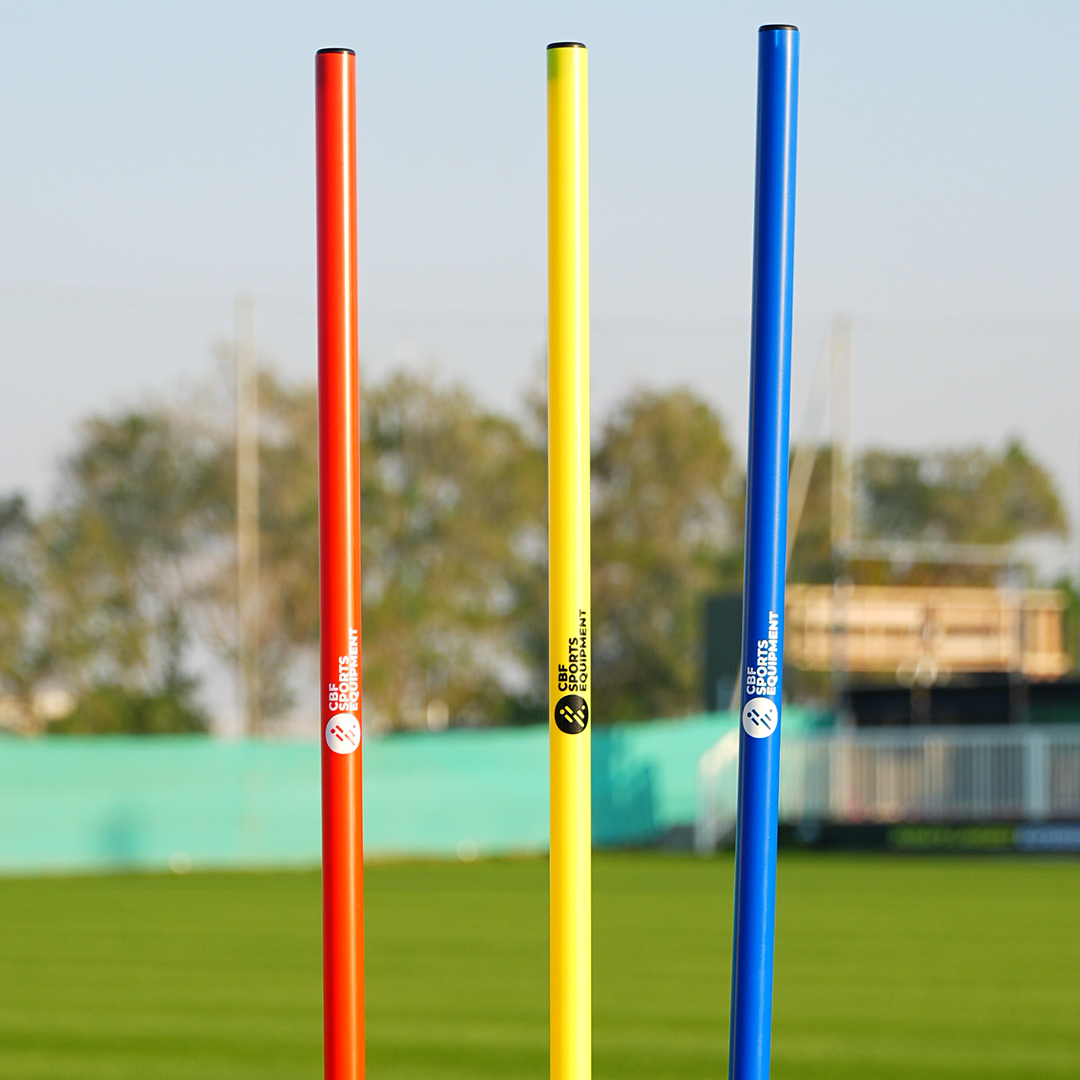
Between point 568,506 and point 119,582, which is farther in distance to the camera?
point 119,582

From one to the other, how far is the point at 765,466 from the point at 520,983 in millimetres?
6944

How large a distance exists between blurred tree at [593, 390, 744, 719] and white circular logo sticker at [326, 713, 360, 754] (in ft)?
96.7

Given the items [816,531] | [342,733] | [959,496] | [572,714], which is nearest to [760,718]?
[572,714]

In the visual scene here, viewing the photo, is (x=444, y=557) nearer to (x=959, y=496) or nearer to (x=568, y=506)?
(x=959, y=496)

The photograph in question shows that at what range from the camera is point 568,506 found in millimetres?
3902

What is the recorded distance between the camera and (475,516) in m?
37.0

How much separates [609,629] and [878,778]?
13.6 meters

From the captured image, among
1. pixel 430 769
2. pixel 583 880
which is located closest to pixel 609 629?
pixel 430 769

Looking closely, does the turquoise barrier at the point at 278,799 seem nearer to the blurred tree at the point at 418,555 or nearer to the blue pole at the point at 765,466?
the blurred tree at the point at 418,555

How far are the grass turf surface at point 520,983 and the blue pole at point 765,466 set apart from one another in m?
3.71

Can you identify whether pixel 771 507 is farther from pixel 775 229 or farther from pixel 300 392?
pixel 300 392

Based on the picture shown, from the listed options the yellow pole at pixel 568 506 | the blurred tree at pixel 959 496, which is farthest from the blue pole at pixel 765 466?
the blurred tree at pixel 959 496

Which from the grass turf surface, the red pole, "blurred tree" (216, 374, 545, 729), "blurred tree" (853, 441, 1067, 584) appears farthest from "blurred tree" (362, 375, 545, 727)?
the red pole

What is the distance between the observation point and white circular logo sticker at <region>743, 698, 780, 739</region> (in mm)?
3893
